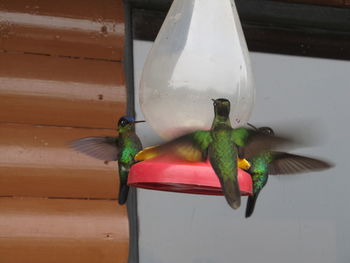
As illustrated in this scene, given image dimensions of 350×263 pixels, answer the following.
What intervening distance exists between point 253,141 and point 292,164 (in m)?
0.31

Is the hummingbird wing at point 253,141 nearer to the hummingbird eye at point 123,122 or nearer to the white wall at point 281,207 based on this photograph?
the hummingbird eye at point 123,122

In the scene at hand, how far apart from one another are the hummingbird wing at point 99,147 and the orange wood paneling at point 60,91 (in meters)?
1.31

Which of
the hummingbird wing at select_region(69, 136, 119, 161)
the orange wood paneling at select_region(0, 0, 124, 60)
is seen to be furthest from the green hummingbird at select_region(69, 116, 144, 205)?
the orange wood paneling at select_region(0, 0, 124, 60)

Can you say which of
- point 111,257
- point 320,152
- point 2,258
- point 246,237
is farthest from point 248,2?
point 2,258

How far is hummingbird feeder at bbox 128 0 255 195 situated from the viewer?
2043mm

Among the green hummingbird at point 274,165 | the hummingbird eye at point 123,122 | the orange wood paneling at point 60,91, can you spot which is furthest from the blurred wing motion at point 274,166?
the orange wood paneling at point 60,91

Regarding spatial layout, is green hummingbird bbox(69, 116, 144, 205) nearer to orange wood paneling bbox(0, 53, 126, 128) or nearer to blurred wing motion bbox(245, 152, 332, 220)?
blurred wing motion bbox(245, 152, 332, 220)

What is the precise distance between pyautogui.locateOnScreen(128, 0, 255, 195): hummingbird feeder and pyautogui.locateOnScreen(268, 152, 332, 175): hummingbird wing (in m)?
0.15

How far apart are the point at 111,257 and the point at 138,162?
1.53 meters

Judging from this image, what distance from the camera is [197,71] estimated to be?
6.70 feet

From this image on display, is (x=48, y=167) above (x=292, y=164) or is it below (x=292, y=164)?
below

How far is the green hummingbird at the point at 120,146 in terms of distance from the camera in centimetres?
208

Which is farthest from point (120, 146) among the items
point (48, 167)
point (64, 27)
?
point (64, 27)

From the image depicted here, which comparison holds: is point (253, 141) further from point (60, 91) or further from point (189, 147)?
point (60, 91)
